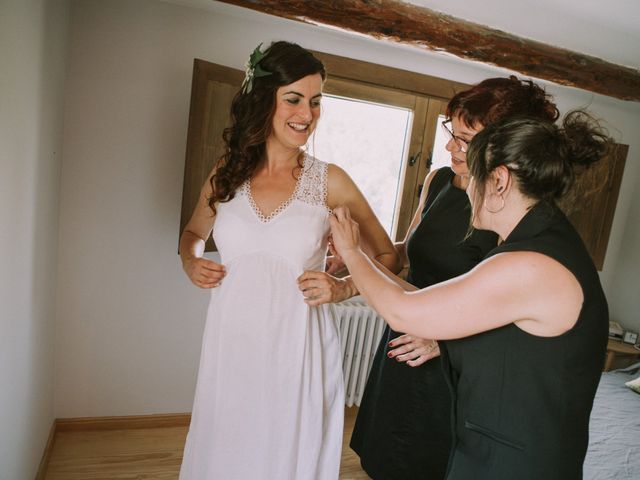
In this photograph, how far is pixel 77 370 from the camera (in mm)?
2711

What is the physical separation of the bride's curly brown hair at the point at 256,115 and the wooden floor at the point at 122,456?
1592 millimetres

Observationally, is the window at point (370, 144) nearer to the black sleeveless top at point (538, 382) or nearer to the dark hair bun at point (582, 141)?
the dark hair bun at point (582, 141)

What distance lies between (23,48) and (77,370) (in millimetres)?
1840

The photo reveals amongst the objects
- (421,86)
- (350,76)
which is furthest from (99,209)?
(421,86)

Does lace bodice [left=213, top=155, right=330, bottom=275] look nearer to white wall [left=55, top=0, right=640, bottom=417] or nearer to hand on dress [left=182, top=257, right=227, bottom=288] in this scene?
hand on dress [left=182, top=257, right=227, bottom=288]

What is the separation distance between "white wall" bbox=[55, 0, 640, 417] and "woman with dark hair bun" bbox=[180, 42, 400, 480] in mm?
1127

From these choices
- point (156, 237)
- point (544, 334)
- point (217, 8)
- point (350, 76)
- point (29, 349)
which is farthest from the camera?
point (350, 76)

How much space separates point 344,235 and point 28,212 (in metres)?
1.14

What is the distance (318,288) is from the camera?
1.48 metres

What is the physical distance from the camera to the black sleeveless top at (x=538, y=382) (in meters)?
1.01

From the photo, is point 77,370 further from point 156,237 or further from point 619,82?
point 619,82

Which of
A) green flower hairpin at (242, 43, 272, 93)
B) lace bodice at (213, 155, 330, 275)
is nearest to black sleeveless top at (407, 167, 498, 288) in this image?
lace bodice at (213, 155, 330, 275)

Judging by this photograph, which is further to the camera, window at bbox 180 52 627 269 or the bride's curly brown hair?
window at bbox 180 52 627 269

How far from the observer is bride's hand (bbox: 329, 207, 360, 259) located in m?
1.37
